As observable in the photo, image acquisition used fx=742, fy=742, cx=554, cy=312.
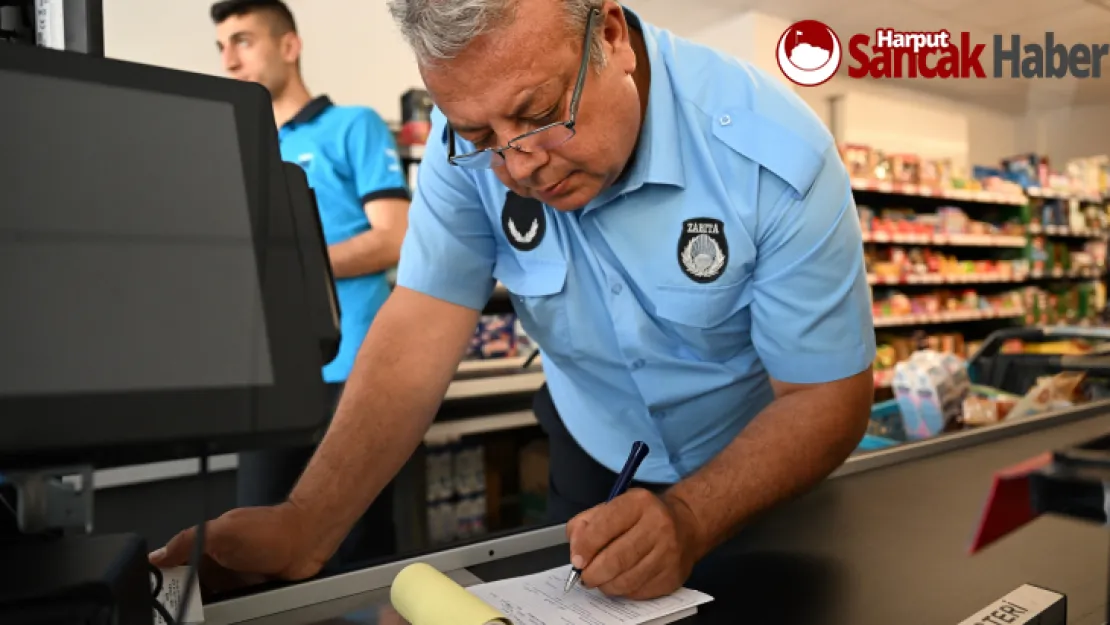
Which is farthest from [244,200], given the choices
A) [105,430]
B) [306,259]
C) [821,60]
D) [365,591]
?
[821,60]

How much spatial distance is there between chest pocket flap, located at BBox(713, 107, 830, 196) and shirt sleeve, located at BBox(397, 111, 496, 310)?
0.39 metres

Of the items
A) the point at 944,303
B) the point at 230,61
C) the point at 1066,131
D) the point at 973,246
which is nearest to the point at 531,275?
the point at 230,61

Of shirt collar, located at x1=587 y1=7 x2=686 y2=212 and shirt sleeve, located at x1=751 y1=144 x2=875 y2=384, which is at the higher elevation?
shirt collar, located at x1=587 y1=7 x2=686 y2=212

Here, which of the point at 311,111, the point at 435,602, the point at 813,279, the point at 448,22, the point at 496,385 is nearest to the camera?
the point at 435,602

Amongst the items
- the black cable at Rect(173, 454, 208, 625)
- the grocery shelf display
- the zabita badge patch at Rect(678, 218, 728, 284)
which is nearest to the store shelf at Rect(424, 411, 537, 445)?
the zabita badge patch at Rect(678, 218, 728, 284)

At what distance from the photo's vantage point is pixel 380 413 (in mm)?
A: 1046

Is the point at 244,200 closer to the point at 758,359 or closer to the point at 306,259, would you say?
the point at 306,259

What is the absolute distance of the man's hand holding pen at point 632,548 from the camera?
2.34 ft

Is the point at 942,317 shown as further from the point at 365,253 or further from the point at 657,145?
the point at 657,145

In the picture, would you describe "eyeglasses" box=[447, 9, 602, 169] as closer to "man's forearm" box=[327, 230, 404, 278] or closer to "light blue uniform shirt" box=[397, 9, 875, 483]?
"light blue uniform shirt" box=[397, 9, 875, 483]

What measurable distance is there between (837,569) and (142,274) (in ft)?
2.36

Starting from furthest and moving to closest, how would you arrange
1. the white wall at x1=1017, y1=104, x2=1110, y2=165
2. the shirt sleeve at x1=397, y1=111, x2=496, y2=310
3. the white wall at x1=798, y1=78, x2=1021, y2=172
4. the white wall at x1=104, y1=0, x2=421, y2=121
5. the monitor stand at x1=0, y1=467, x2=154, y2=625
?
the white wall at x1=798, y1=78, x2=1021, y2=172 → the white wall at x1=1017, y1=104, x2=1110, y2=165 → the white wall at x1=104, y1=0, x2=421, y2=121 → the shirt sleeve at x1=397, y1=111, x2=496, y2=310 → the monitor stand at x1=0, y1=467, x2=154, y2=625

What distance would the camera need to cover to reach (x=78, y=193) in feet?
1.38

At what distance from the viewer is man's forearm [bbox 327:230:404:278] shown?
1.60m
